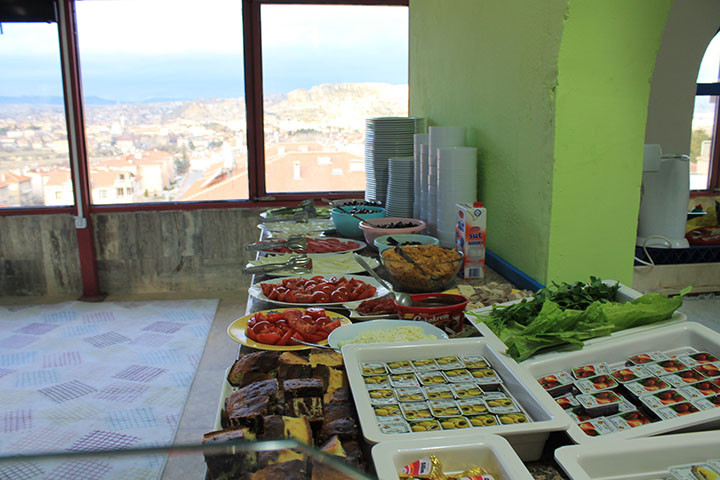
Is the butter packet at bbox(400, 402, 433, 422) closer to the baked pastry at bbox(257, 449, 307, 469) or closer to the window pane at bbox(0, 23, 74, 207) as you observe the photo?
the baked pastry at bbox(257, 449, 307, 469)

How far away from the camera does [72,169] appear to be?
453cm

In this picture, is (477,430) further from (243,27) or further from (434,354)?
(243,27)

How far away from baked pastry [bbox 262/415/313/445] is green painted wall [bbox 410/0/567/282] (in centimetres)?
101

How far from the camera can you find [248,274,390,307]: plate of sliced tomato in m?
1.66

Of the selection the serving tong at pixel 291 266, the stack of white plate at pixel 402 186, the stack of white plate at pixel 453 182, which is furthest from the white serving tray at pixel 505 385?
Answer: the stack of white plate at pixel 402 186

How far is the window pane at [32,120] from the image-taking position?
176 inches

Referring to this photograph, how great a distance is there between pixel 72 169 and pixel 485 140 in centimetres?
357

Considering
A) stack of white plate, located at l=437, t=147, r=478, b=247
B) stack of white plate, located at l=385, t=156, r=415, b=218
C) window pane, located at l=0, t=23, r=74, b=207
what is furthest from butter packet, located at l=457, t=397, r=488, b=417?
window pane, located at l=0, t=23, r=74, b=207

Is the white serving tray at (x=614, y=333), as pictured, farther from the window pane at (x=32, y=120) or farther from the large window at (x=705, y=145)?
the window pane at (x=32, y=120)

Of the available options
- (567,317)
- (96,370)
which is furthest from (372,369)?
(96,370)

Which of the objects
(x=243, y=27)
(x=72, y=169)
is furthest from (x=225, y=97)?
(x=72, y=169)

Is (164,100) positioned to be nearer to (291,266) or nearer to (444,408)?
(291,266)

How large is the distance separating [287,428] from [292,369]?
0.69 ft

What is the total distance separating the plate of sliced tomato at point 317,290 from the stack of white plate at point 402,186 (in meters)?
0.90
